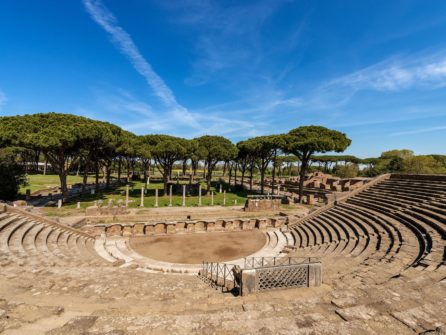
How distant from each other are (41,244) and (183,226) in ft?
35.6

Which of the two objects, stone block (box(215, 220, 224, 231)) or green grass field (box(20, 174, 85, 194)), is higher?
green grass field (box(20, 174, 85, 194))

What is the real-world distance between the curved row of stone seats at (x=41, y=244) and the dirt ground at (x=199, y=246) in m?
3.63

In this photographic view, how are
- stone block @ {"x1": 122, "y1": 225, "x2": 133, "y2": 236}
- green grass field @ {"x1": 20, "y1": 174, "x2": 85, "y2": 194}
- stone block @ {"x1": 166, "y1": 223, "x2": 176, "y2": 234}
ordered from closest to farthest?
stone block @ {"x1": 122, "y1": 225, "x2": 133, "y2": 236} → stone block @ {"x1": 166, "y1": 223, "x2": 176, "y2": 234} → green grass field @ {"x1": 20, "y1": 174, "x2": 85, "y2": 194}

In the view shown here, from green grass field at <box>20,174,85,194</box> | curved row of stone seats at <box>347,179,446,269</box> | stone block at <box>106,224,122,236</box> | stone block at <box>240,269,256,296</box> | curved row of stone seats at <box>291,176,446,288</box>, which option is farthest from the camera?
green grass field at <box>20,174,85,194</box>

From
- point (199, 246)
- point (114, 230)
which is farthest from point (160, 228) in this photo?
point (199, 246)

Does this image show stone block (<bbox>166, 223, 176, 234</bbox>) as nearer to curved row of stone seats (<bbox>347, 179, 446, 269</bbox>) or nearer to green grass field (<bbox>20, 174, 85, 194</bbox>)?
curved row of stone seats (<bbox>347, 179, 446, 269</bbox>)

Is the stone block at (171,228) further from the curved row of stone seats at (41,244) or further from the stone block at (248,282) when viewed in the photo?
the stone block at (248,282)

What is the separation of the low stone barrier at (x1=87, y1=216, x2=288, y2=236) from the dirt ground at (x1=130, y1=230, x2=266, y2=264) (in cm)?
88

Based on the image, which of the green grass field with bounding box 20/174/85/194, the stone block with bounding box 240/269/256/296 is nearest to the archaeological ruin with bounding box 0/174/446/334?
the stone block with bounding box 240/269/256/296

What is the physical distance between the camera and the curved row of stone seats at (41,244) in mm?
10984

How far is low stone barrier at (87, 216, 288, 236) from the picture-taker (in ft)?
66.3

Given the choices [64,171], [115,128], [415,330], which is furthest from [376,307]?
[115,128]

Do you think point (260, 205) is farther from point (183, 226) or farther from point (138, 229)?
point (138, 229)

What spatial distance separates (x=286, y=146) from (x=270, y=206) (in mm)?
12049
